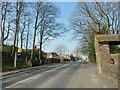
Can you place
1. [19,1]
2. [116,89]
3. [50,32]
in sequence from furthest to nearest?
[50,32] → [19,1] → [116,89]

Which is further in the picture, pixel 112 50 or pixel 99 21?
pixel 99 21

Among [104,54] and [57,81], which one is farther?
[104,54]

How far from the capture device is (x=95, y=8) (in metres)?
23.2

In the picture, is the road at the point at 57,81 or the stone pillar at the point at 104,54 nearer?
the road at the point at 57,81

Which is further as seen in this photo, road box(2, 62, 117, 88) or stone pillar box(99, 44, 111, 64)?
stone pillar box(99, 44, 111, 64)

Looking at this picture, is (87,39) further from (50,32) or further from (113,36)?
(113,36)

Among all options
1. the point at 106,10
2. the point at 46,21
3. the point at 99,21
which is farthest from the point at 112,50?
the point at 46,21

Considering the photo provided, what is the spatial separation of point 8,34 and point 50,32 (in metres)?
9.71

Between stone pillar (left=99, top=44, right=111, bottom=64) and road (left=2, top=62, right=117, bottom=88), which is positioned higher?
stone pillar (left=99, top=44, right=111, bottom=64)

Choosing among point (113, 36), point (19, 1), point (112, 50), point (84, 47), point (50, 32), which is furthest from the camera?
point (84, 47)

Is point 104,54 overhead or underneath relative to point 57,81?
overhead

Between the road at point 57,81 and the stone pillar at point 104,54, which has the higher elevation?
the stone pillar at point 104,54

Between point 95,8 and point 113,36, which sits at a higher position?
point 95,8

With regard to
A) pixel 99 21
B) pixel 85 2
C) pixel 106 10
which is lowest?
pixel 99 21
